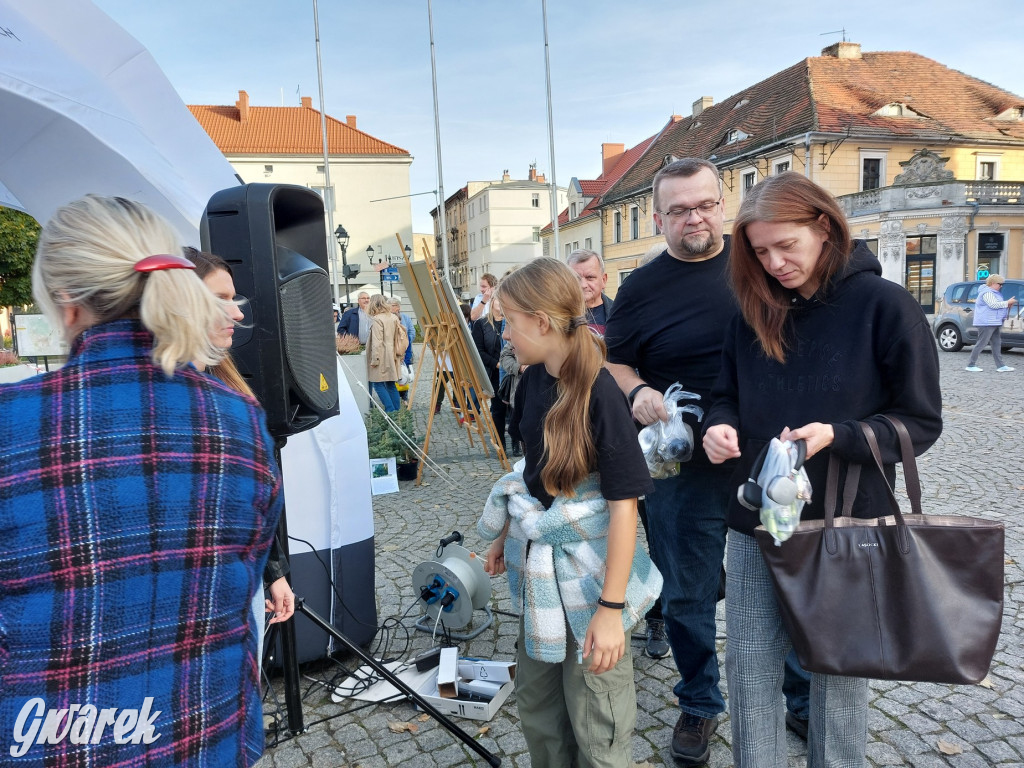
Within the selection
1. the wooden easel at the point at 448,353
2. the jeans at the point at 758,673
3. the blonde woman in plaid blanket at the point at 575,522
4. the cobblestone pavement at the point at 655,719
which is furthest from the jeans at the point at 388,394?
the jeans at the point at 758,673

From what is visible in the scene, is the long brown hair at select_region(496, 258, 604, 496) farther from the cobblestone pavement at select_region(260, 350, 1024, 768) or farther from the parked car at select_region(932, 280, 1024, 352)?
the parked car at select_region(932, 280, 1024, 352)

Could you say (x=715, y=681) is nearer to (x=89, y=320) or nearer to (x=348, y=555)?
(x=348, y=555)

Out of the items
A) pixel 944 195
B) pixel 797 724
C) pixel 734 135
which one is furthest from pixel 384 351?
pixel 734 135

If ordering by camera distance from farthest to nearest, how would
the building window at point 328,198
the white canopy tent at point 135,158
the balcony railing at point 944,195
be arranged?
the balcony railing at point 944,195, the building window at point 328,198, the white canopy tent at point 135,158

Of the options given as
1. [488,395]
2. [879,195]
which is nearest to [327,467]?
[488,395]

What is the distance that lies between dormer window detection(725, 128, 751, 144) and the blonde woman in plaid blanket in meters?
33.9

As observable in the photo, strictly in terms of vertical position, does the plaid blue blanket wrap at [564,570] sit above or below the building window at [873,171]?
below

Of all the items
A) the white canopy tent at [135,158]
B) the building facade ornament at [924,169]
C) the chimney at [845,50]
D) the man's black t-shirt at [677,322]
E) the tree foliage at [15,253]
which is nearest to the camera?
the man's black t-shirt at [677,322]

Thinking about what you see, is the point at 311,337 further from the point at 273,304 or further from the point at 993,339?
the point at 993,339

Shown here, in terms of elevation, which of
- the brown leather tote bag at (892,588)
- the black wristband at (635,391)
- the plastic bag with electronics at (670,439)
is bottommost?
the brown leather tote bag at (892,588)

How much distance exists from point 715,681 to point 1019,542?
10.5ft

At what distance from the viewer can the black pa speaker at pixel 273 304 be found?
2.23m

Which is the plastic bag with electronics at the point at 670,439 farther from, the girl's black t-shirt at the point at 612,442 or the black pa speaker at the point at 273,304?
the black pa speaker at the point at 273,304

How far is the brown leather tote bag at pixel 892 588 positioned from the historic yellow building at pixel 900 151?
28087 mm
